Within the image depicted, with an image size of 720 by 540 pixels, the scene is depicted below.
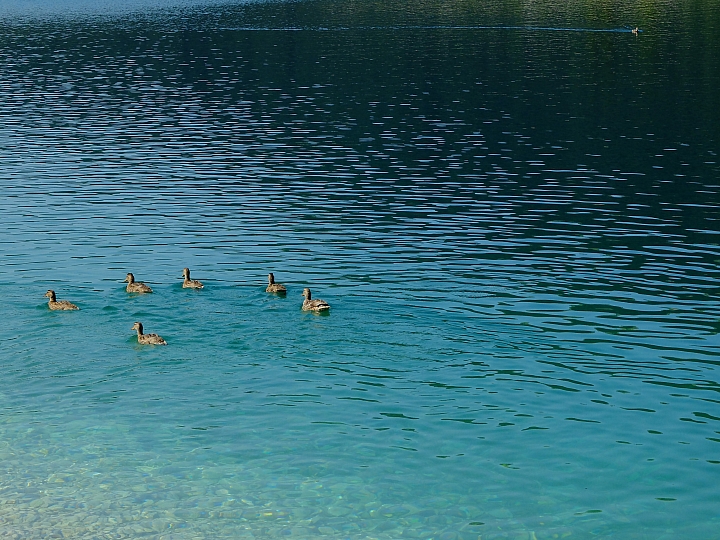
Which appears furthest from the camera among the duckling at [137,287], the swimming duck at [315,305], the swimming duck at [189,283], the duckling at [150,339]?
the swimming duck at [189,283]

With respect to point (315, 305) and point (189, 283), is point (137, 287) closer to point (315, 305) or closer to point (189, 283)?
point (189, 283)

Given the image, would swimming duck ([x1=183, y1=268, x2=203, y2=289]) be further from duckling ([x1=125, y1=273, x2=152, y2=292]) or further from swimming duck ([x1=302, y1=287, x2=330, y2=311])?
swimming duck ([x1=302, y1=287, x2=330, y2=311])

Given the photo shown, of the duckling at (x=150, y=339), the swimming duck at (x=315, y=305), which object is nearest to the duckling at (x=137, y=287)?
the duckling at (x=150, y=339)

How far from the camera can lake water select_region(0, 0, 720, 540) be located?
83.3 ft

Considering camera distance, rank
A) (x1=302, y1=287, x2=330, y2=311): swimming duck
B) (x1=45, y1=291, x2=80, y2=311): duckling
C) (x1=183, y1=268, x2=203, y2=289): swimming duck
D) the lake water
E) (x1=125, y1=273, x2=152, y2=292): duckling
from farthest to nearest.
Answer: (x1=183, y1=268, x2=203, y2=289): swimming duck, (x1=125, y1=273, x2=152, y2=292): duckling, (x1=45, y1=291, x2=80, y2=311): duckling, (x1=302, y1=287, x2=330, y2=311): swimming duck, the lake water

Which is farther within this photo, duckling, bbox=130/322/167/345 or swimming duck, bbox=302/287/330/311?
swimming duck, bbox=302/287/330/311

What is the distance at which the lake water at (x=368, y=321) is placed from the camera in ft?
83.3

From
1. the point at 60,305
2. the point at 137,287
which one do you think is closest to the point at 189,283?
the point at 137,287

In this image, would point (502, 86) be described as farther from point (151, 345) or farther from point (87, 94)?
point (151, 345)

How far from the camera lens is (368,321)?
36500 mm

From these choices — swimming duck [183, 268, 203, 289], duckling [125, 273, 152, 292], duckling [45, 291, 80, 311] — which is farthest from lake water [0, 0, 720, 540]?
swimming duck [183, 268, 203, 289]

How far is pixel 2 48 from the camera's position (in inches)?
5733

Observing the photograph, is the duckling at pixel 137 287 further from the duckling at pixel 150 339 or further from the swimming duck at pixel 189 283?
the duckling at pixel 150 339

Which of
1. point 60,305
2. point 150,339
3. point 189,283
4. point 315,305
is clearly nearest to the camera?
point 150,339
